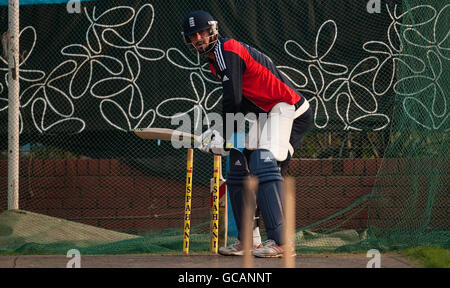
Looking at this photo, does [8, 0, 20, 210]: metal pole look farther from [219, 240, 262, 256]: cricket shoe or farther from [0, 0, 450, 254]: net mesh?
[219, 240, 262, 256]: cricket shoe

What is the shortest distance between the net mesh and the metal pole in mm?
283

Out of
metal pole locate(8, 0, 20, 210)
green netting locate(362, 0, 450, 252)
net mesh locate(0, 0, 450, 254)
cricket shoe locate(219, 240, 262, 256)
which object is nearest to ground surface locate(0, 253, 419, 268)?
cricket shoe locate(219, 240, 262, 256)

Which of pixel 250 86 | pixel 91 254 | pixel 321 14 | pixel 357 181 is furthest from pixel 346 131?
pixel 91 254

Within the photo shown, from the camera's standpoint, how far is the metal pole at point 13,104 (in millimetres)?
6422

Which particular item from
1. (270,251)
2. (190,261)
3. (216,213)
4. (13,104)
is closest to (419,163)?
(216,213)

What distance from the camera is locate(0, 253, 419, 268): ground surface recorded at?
4461 mm

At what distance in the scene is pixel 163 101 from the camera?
6.80 meters

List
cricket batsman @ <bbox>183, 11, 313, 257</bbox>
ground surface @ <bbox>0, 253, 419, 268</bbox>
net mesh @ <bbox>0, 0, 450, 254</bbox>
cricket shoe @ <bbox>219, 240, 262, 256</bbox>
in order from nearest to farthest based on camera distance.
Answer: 1. ground surface @ <bbox>0, 253, 419, 268</bbox>
2. cricket batsman @ <bbox>183, 11, 313, 257</bbox>
3. cricket shoe @ <bbox>219, 240, 262, 256</bbox>
4. net mesh @ <bbox>0, 0, 450, 254</bbox>

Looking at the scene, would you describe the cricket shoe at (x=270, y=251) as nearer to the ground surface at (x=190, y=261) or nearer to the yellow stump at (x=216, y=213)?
the ground surface at (x=190, y=261)

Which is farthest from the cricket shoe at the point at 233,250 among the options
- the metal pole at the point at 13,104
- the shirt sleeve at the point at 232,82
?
the metal pole at the point at 13,104

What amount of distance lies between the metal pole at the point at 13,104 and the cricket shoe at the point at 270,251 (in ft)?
9.68

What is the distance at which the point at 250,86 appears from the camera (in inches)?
191
